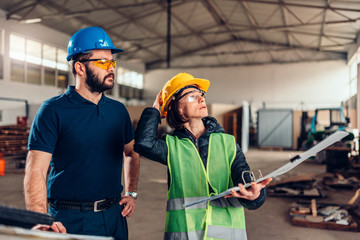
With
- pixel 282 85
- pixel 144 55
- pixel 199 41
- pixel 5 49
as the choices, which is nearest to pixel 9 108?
pixel 5 49

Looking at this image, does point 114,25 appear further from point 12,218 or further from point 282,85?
point 12,218

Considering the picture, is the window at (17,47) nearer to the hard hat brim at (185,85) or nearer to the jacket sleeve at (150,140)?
the hard hat brim at (185,85)

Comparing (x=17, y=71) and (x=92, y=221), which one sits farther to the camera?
(x=17, y=71)

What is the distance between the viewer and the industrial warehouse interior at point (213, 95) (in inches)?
76.7

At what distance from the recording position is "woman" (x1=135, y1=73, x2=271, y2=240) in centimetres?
173

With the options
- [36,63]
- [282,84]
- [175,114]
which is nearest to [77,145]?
[175,114]

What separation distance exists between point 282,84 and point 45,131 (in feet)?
78.0

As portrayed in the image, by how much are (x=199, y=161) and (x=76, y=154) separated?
782mm

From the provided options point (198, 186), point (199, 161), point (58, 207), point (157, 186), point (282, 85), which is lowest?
point (157, 186)

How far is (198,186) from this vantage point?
1791mm

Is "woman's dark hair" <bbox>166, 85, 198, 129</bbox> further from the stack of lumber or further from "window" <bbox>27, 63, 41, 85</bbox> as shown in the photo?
"window" <bbox>27, 63, 41, 85</bbox>

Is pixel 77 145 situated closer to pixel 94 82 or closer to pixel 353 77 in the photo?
pixel 94 82

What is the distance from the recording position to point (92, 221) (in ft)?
6.43

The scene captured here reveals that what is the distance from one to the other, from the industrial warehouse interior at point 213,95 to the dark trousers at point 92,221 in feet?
0.11
